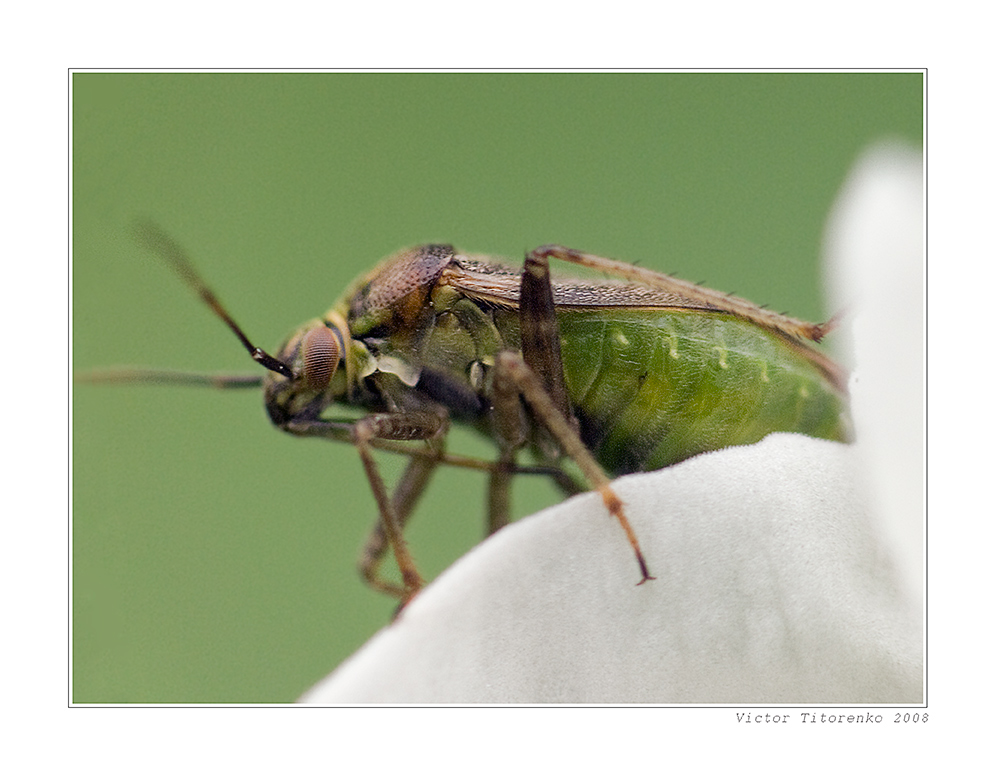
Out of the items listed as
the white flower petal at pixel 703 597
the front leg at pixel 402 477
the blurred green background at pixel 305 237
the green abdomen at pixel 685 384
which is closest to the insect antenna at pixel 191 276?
the front leg at pixel 402 477

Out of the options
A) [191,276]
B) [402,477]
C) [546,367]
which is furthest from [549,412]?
[191,276]

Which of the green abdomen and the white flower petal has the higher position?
the green abdomen

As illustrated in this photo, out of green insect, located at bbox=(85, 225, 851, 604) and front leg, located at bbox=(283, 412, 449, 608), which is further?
green insect, located at bbox=(85, 225, 851, 604)

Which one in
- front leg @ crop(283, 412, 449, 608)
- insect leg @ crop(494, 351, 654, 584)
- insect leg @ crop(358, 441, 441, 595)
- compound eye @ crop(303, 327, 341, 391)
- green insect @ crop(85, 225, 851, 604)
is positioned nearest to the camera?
insect leg @ crop(494, 351, 654, 584)

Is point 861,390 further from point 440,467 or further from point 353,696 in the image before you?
point 440,467

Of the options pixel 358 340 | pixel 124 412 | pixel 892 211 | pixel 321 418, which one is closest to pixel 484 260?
pixel 358 340

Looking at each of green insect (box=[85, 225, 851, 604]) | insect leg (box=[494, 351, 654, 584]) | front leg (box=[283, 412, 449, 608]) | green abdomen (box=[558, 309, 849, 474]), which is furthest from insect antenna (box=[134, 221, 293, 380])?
green abdomen (box=[558, 309, 849, 474])

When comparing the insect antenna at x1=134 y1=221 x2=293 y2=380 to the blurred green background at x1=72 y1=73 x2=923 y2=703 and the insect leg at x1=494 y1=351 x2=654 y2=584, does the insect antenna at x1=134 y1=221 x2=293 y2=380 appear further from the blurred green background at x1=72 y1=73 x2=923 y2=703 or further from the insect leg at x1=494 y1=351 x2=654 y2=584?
the insect leg at x1=494 y1=351 x2=654 y2=584
